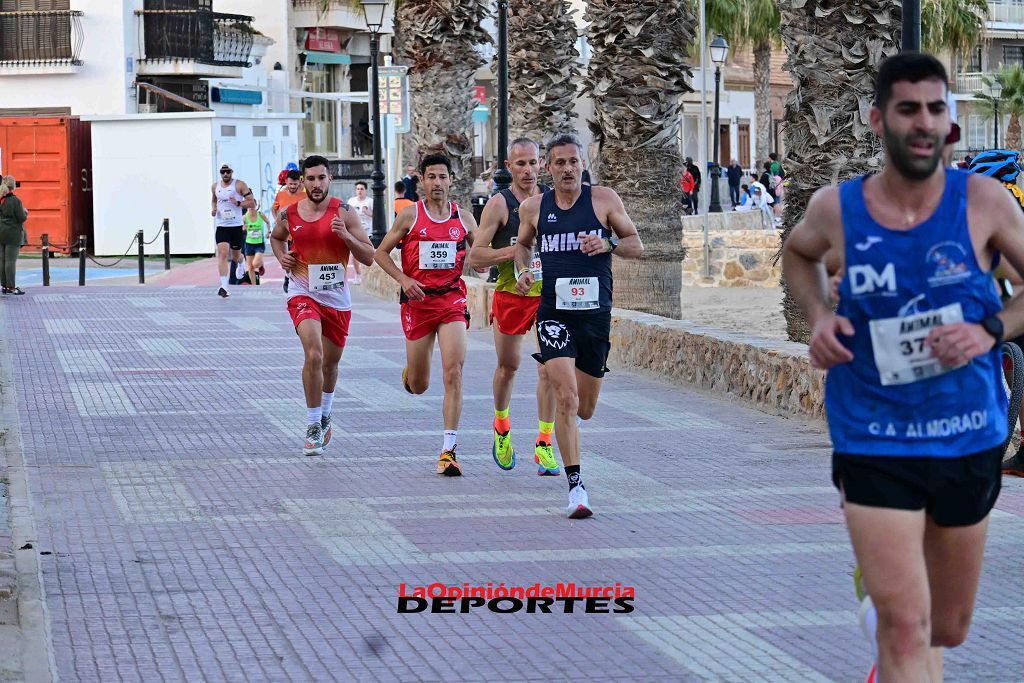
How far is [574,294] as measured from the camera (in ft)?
27.8

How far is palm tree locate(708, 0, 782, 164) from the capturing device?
2165 inches

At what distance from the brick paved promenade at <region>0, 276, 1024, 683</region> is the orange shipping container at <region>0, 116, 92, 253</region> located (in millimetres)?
21842

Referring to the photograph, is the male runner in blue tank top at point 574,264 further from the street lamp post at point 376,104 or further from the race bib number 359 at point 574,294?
the street lamp post at point 376,104

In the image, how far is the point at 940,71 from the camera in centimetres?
416

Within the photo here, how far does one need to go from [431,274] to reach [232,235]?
48.2 ft

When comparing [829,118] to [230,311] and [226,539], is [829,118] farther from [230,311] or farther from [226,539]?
[230,311]

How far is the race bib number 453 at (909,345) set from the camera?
4090mm

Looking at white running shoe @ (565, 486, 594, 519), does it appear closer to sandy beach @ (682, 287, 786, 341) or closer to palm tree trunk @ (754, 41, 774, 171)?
sandy beach @ (682, 287, 786, 341)

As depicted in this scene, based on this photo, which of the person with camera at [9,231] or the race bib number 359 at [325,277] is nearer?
the race bib number 359 at [325,277]

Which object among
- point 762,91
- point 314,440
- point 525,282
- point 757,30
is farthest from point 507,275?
point 762,91

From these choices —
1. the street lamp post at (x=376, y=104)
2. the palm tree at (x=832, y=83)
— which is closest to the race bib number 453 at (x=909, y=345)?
the palm tree at (x=832, y=83)

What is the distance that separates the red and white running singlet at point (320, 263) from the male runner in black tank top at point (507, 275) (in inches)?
39.2

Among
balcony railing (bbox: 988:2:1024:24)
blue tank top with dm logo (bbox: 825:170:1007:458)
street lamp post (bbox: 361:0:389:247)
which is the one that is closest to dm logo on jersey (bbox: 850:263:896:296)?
blue tank top with dm logo (bbox: 825:170:1007:458)

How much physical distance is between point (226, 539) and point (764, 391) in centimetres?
532
